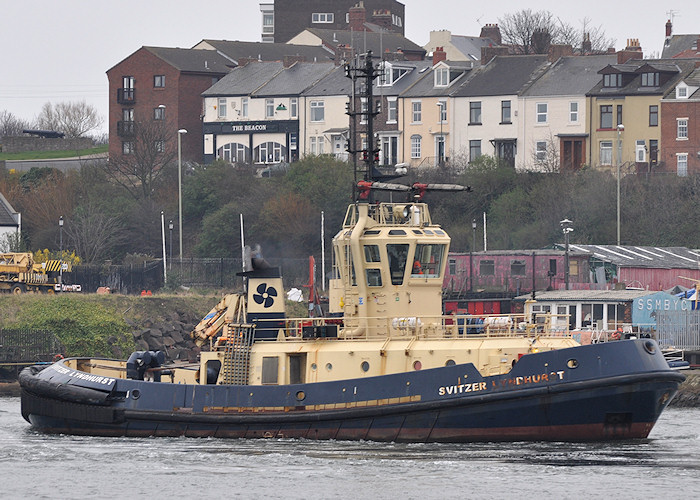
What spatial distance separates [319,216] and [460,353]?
123 feet

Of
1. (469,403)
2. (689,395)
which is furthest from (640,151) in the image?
(469,403)

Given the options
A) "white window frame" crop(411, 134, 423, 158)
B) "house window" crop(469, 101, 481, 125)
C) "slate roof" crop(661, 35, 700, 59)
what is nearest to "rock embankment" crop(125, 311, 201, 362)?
"white window frame" crop(411, 134, 423, 158)

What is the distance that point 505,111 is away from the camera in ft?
236

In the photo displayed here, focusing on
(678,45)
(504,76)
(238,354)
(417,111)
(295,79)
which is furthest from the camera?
(678,45)

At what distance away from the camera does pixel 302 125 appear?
78375 mm

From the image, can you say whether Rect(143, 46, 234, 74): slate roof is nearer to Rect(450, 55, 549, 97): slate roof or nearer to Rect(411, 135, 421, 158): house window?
Rect(411, 135, 421, 158): house window

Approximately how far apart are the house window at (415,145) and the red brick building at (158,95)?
44.3 ft

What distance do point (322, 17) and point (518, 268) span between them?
Result: 51491 mm

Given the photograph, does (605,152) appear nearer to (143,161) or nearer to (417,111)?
(417,111)

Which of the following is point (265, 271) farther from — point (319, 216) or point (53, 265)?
point (319, 216)

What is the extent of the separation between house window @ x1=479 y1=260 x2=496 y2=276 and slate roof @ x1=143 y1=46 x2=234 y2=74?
2979 cm

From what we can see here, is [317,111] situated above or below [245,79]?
below

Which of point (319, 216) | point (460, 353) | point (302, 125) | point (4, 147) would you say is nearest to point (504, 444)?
point (460, 353)

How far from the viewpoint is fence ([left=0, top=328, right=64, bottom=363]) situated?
4388 cm
